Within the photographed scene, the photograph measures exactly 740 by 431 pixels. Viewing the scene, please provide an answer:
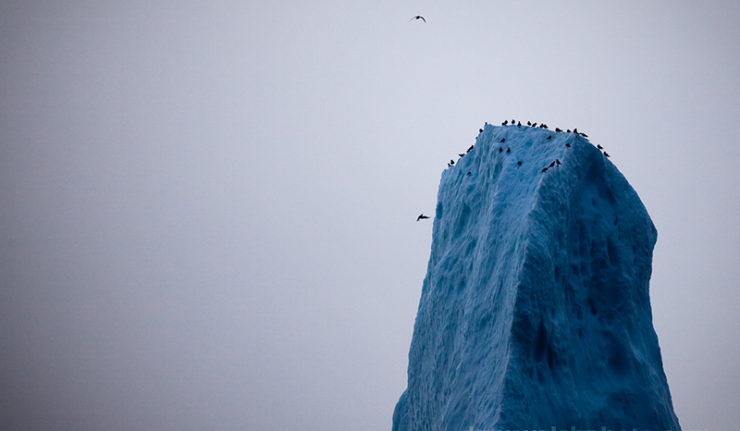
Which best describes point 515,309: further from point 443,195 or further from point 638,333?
point 443,195

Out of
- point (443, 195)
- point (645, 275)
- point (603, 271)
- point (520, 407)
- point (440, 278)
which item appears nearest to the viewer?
point (520, 407)

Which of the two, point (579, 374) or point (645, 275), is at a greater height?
point (645, 275)

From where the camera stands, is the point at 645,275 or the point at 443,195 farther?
the point at 443,195

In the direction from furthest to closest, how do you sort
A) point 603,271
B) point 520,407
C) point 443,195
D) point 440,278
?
point 443,195, point 440,278, point 603,271, point 520,407

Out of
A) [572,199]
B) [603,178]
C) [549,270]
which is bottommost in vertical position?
[549,270]

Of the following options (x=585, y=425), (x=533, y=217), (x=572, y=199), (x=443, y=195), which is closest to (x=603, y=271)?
(x=572, y=199)

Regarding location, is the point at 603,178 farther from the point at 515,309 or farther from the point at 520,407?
the point at 520,407
